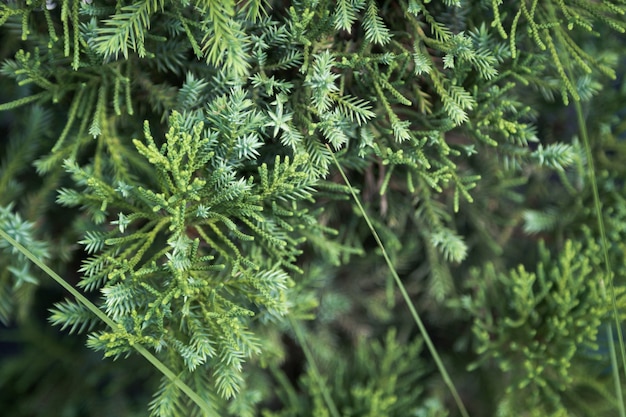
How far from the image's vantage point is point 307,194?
78 centimetres

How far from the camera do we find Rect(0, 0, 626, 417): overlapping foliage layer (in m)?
0.73

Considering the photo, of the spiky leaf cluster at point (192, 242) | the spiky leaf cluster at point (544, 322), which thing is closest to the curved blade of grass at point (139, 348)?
the spiky leaf cluster at point (192, 242)

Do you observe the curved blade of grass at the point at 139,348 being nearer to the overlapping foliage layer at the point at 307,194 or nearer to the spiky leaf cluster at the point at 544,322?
the overlapping foliage layer at the point at 307,194

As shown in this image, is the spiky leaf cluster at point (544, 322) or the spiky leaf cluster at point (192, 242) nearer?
the spiky leaf cluster at point (192, 242)

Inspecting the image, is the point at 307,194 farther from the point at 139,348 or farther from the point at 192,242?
the point at 139,348

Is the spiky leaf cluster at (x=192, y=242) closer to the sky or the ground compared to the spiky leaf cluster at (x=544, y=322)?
closer to the sky

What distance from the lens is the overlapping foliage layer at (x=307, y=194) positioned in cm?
73

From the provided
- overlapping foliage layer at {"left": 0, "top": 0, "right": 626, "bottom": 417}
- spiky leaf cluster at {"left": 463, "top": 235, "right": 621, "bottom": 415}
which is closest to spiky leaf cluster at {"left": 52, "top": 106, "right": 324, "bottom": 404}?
overlapping foliage layer at {"left": 0, "top": 0, "right": 626, "bottom": 417}

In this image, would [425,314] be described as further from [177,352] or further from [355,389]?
[177,352]

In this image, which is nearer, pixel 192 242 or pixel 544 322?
pixel 192 242

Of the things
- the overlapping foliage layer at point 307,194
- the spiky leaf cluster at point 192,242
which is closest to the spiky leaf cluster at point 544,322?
the overlapping foliage layer at point 307,194

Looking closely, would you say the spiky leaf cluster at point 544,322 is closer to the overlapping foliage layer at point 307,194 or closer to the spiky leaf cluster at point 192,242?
the overlapping foliage layer at point 307,194

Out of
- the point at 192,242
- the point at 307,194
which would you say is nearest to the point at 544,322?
the point at 307,194

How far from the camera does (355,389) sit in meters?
1.00
